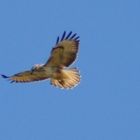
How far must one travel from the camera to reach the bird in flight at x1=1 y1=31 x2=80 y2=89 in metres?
15.5

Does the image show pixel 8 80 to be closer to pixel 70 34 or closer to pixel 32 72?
pixel 32 72

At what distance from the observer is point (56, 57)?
15.8m

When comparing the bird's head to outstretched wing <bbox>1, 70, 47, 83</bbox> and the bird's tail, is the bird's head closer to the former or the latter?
outstretched wing <bbox>1, 70, 47, 83</bbox>

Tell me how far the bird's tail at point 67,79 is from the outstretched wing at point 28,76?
1.73 feet

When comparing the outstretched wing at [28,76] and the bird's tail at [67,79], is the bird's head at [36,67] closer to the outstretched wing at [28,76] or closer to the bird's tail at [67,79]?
the outstretched wing at [28,76]

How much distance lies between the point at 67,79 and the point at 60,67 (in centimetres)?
31

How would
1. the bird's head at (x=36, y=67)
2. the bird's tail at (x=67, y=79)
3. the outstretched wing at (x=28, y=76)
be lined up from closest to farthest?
the outstretched wing at (x=28, y=76), the bird's head at (x=36, y=67), the bird's tail at (x=67, y=79)

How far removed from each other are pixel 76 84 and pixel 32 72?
971 millimetres

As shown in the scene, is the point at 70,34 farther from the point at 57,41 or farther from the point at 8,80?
the point at 8,80

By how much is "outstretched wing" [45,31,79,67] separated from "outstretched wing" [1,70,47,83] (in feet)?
1.20

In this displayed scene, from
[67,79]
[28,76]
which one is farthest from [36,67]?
[67,79]

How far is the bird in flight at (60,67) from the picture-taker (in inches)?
611

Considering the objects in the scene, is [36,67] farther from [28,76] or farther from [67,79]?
[67,79]

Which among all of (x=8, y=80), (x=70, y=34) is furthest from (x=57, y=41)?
(x=8, y=80)
